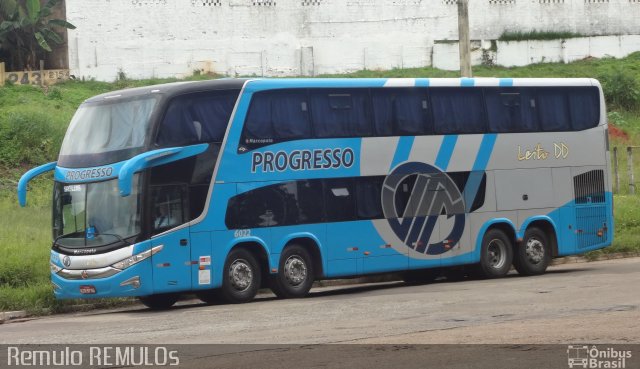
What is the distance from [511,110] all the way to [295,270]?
6149mm

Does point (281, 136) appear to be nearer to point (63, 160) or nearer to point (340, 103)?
point (340, 103)

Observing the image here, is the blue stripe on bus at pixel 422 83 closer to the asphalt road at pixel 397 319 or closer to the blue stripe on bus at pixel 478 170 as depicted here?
the blue stripe on bus at pixel 478 170

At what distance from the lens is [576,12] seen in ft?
187

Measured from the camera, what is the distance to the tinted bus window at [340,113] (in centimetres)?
2173

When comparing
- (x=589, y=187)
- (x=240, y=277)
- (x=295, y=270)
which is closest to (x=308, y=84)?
(x=295, y=270)

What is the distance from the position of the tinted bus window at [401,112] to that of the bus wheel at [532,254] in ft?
11.8

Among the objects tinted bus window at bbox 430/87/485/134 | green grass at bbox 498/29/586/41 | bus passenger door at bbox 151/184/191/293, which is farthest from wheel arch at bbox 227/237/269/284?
green grass at bbox 498/29/586/41

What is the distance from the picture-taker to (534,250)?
82.3 feet

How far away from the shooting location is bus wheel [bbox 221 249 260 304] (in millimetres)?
20469

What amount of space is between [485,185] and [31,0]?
26602 mm

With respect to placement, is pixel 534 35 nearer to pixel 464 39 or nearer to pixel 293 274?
pixel 464 39

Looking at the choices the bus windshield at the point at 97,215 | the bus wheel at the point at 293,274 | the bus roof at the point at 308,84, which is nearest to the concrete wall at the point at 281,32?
the bus roof at the point at 308,84

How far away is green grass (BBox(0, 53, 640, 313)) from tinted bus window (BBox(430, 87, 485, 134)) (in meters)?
6.90

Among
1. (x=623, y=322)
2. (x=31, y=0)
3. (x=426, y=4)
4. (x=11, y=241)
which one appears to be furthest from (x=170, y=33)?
(x=623, y=322)
